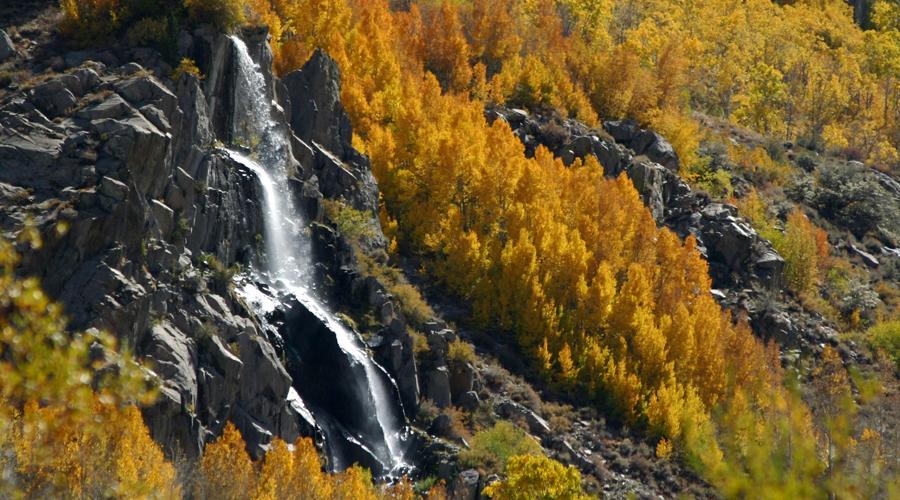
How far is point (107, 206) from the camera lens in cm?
3800

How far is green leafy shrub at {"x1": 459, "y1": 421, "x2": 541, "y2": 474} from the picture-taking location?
146 feet

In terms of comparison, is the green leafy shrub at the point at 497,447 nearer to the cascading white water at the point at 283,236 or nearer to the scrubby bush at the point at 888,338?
the cascading white water at the point at 283,236

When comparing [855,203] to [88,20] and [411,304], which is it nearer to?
[411,304]

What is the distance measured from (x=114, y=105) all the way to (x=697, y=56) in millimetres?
81437

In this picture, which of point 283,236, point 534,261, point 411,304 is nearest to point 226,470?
point 283,236

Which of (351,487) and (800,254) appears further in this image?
(800,254)

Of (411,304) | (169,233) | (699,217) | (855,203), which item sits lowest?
(855,203)

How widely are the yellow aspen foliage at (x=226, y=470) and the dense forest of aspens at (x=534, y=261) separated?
9 centimetres

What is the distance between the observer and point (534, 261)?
58781 millimetres

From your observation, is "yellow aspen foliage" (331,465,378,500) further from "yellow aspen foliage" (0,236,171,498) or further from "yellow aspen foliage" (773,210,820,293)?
"yellow aspen foliage" (773,210,820,293)

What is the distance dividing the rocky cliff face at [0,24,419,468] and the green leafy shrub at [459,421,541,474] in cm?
301

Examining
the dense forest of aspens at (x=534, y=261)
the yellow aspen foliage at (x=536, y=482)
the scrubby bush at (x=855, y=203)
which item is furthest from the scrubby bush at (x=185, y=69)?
the scrubby bush at (x=855, y=203)

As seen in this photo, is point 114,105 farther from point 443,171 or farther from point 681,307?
point 681,307

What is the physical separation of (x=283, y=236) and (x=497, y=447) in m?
A: 10.8
